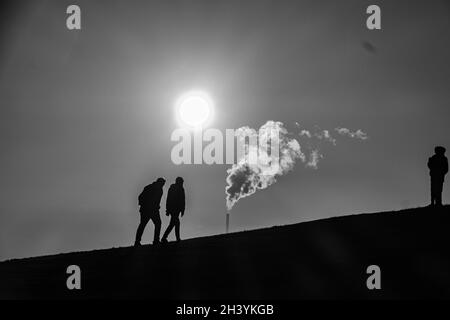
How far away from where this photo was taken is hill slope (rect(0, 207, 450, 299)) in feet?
54.9

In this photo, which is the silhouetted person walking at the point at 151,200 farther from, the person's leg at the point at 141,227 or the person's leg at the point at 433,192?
Answer: the person's leg at the point at 433,192

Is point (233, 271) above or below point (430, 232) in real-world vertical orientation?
below

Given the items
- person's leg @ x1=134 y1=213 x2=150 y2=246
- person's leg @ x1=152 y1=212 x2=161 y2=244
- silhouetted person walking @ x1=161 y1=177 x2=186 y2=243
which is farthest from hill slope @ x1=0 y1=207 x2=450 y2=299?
silhouetted person walking @ x1=161 y1=177 x2=186 y2=243

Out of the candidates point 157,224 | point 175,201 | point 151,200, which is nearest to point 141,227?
point 157,224

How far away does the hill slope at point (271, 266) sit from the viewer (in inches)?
659

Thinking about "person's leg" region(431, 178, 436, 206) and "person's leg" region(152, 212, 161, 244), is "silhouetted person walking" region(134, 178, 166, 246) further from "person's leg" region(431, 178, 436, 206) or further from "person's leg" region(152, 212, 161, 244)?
"person's leg" region(431, 178, 436, 206)

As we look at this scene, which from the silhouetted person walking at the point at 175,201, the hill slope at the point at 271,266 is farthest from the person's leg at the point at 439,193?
the silhouetted person walking at the point at 175,201
